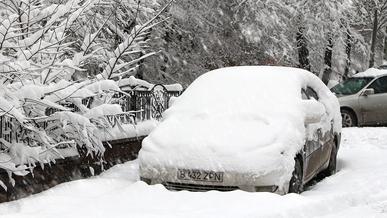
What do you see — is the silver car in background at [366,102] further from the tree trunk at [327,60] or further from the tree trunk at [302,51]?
the tree trunk at [327,60]

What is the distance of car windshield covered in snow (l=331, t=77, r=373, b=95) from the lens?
16000mm

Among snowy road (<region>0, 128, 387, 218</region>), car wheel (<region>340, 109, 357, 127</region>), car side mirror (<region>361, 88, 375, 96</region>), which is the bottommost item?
car wheel (<region>340, 109, 357, 127</region>)

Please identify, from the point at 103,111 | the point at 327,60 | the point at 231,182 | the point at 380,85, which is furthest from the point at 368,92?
the point at 231,182

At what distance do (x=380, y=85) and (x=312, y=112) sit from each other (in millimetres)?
8886

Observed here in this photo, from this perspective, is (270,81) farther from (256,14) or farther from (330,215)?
(256,14)

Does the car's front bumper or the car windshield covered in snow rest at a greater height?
the car windshield covered in snow

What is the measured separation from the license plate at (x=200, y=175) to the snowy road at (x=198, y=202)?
192 mm

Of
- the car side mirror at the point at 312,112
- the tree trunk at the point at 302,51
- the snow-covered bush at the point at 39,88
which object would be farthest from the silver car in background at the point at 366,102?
the snow-covered bush at the point at 39,88

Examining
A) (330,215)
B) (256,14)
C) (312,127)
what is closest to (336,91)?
(256,14)

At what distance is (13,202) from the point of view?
695 cm

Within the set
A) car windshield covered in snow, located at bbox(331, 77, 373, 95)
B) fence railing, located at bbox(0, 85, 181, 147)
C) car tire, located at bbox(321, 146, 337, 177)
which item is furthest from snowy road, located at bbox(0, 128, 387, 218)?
car windshield covered in snow, located at bbox(331, 77, 373, 95)

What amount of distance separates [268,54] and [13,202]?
14.9m

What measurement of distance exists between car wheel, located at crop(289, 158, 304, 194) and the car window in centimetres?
917

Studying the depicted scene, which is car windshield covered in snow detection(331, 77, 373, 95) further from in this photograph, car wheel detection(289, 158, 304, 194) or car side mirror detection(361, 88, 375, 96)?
car wheel detection(289, 158, 304, 194)
